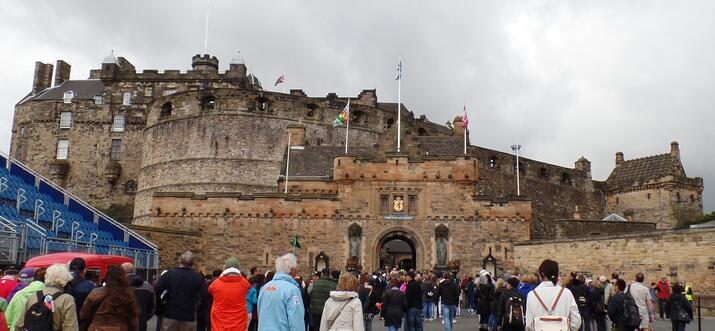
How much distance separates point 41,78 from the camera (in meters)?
53.1

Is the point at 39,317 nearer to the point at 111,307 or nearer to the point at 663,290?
the point at 111,307

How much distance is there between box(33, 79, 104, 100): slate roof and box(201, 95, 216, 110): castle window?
14345mm

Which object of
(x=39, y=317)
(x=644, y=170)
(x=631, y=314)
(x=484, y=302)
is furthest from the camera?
(x=644, y=170)

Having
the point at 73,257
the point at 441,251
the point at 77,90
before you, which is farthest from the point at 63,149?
the point at 73,257

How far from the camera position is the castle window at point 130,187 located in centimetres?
4572

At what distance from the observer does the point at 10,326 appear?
6.02 meters

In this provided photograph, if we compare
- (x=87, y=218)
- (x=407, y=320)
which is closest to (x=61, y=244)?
(x=87, y=218)

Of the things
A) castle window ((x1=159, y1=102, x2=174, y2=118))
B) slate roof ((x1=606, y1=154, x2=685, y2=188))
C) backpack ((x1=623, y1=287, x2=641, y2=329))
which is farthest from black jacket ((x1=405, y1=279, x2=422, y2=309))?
slate roof ((x1=606, y1=154, x2=685, y2=188))

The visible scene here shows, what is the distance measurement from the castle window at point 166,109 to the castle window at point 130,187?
259 inches

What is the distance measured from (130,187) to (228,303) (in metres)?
41.8

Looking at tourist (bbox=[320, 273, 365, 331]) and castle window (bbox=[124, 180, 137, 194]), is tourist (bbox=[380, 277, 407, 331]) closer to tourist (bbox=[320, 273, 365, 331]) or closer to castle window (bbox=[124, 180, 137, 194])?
tourist (bbox=[320, 273, 365, 331])

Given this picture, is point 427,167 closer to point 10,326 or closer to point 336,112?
point 336,112

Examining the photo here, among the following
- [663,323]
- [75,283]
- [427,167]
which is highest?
[427,167]

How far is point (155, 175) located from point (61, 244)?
2302 centimetres
